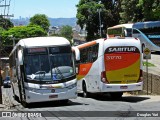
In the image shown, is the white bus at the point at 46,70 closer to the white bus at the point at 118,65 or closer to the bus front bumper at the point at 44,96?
the bus front bumper at the point at 44,96

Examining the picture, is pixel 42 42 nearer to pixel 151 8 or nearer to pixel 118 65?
pixel 118 65

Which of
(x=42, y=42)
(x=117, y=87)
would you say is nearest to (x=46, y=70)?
(x=42, y=42)

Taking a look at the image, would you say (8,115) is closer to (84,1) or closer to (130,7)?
(130,7)

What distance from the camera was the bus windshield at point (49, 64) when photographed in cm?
1880

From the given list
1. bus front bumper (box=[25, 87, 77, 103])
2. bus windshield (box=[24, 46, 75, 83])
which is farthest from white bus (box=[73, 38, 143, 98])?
bus front bumper (box=[25, 87, 77, 103])

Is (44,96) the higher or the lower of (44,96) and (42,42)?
the lower

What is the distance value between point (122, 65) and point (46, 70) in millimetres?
5319

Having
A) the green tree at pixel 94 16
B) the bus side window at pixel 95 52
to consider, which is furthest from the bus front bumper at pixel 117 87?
the green tree at pixel 94 16

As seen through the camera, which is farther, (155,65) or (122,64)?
(155,65)

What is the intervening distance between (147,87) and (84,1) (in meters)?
62.3

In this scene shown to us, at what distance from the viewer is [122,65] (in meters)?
22.6

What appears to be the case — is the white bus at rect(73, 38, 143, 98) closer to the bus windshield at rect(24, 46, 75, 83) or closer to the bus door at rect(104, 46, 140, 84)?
the bus door at rect(104, 46, 140, 84)

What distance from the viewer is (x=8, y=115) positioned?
15672mm

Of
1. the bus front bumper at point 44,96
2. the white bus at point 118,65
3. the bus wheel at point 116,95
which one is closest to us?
the bus front bumper at point 44,96
